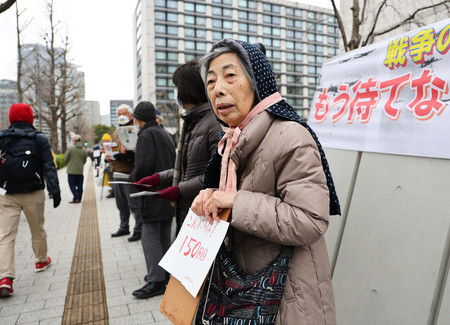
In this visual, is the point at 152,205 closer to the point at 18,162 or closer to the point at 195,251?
the point at 18,162

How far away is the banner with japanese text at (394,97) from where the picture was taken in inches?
66.5

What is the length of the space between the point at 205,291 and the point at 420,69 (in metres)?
1.74

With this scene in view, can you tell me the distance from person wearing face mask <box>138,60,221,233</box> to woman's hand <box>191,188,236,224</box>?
902 mm

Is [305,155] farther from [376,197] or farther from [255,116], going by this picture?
[376,197]

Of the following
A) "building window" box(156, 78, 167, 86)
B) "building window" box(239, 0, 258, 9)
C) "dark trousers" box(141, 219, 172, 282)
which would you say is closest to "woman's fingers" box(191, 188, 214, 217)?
"dark trousers" box(141, 219, 172, 282)

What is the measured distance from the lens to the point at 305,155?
1.10 m

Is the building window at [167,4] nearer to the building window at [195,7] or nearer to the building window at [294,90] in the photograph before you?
the building window at [195,7]

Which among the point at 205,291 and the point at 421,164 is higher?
the point at 421,164

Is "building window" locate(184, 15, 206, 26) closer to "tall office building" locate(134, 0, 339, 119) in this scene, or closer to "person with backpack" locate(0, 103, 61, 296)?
"tall office building" locate(134, 0, 339, 119)

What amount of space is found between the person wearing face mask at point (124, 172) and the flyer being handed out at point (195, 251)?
10.5 feet

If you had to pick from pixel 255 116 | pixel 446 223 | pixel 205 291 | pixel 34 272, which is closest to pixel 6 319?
pixel 34 272

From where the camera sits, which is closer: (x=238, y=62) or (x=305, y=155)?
(x=305, y=155)

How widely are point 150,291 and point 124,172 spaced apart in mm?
2055

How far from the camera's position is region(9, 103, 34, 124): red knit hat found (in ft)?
11.6
